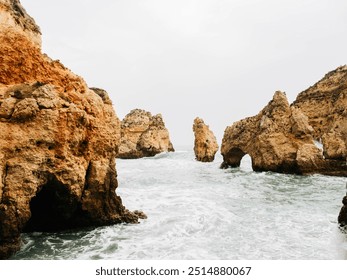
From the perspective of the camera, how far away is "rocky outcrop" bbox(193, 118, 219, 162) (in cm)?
3139

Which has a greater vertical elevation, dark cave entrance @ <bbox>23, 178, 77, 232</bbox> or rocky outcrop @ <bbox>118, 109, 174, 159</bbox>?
rocky outcrop @ <bbox>118, 109, 174, 159</bbox>

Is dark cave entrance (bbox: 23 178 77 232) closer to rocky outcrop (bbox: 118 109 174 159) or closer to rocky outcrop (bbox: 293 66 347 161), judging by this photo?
rocky outcrop (bbox: 293 66 347 161)

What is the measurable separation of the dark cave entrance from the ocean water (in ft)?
1.05

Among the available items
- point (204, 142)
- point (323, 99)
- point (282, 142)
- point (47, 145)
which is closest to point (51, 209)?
point (47, 145)

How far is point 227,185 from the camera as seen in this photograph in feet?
46.5

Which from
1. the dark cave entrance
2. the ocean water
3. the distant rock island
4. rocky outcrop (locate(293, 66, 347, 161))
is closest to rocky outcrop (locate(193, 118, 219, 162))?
the distant rock island

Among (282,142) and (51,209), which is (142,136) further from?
(51,209)

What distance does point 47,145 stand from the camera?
655cm

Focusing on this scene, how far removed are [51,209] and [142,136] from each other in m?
33.2

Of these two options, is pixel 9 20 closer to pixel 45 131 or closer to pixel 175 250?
pixel 45 131

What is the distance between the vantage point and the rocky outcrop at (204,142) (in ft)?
103

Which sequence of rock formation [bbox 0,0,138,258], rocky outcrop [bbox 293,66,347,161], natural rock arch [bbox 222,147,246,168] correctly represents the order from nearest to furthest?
rock formation [bbox 0,0,138,258]
natural rock arch [bbox 222,147,246,168]
rocky outcrop [bbox 293,66,347,161]

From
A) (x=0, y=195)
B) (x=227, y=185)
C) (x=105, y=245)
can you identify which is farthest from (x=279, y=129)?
(x=0, y=195)
